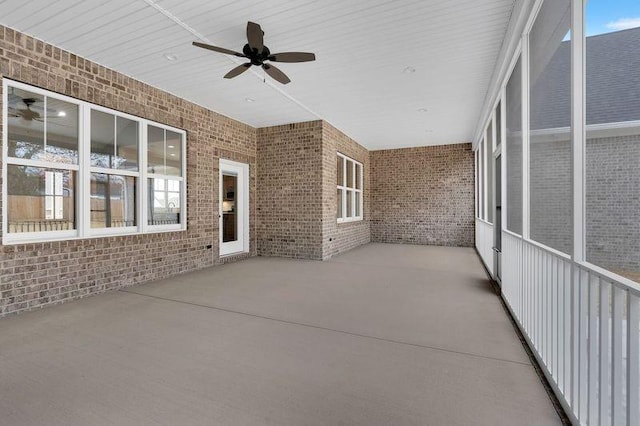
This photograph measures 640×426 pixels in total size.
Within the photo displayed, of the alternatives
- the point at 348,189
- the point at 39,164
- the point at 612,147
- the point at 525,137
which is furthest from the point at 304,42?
the point at 348,189

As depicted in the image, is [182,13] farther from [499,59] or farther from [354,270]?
[354,270]

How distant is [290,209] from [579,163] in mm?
5783

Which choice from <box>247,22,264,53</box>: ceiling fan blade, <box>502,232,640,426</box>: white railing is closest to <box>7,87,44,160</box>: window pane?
<box>247,22,264,53</box>: ceiling fan blade

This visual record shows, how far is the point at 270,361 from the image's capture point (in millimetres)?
2334

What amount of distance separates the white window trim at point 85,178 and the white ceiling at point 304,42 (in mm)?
636

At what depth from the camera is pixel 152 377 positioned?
83.5 inches

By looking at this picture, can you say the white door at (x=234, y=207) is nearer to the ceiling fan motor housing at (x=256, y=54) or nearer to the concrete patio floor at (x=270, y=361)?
the concrete patio floor at (x=270, y=361)

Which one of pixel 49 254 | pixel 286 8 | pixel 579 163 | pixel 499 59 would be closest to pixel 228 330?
pixel 49 254

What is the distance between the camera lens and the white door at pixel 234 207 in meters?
6.78

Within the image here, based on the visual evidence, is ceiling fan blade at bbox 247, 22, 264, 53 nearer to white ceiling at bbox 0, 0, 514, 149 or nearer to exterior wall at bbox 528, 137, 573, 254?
white ceiling at bbox 0, 0, 514, 149

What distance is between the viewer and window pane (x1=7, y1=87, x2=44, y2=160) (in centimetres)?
348

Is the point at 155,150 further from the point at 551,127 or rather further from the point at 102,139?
the point at 551,127

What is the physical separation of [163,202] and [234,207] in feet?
6.47

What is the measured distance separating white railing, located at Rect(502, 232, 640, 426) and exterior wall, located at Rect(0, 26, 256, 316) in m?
5.06
